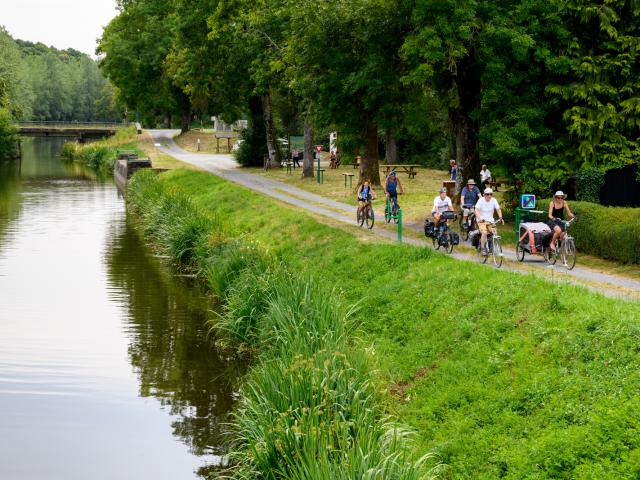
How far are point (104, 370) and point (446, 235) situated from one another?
29.2ft

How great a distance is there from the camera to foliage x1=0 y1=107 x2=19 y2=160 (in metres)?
81.0

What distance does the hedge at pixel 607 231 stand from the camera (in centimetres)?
1978

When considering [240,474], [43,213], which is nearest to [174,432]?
[240,474]

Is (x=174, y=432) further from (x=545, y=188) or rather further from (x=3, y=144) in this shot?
(x=3, y=144)

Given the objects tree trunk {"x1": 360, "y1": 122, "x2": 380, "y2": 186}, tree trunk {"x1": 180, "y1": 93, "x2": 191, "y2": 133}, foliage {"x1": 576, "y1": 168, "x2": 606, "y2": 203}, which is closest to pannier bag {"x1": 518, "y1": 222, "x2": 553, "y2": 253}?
foliage {"x1": 576, "y1": 168, "x2": 606, "y2": 203}

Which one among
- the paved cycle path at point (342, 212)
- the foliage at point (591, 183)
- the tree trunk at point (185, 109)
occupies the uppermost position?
the tree trunk at point (185, 109)

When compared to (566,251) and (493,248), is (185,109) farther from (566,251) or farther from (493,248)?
(566,251)

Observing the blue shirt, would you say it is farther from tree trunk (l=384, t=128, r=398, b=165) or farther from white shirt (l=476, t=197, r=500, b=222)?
tree trunk (l=384, t=128, r=398, b=165)

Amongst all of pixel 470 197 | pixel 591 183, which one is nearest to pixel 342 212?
pixel 470 197

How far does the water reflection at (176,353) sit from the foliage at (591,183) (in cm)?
Result: 1071

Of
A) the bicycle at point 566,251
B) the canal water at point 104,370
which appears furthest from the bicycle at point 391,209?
the bicycle at point 566,251

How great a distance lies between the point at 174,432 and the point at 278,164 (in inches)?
1560

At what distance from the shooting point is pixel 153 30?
78.6 metres

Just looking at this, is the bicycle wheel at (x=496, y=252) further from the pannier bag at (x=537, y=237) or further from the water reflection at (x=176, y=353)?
the water reflection at (x=176, y=353)
